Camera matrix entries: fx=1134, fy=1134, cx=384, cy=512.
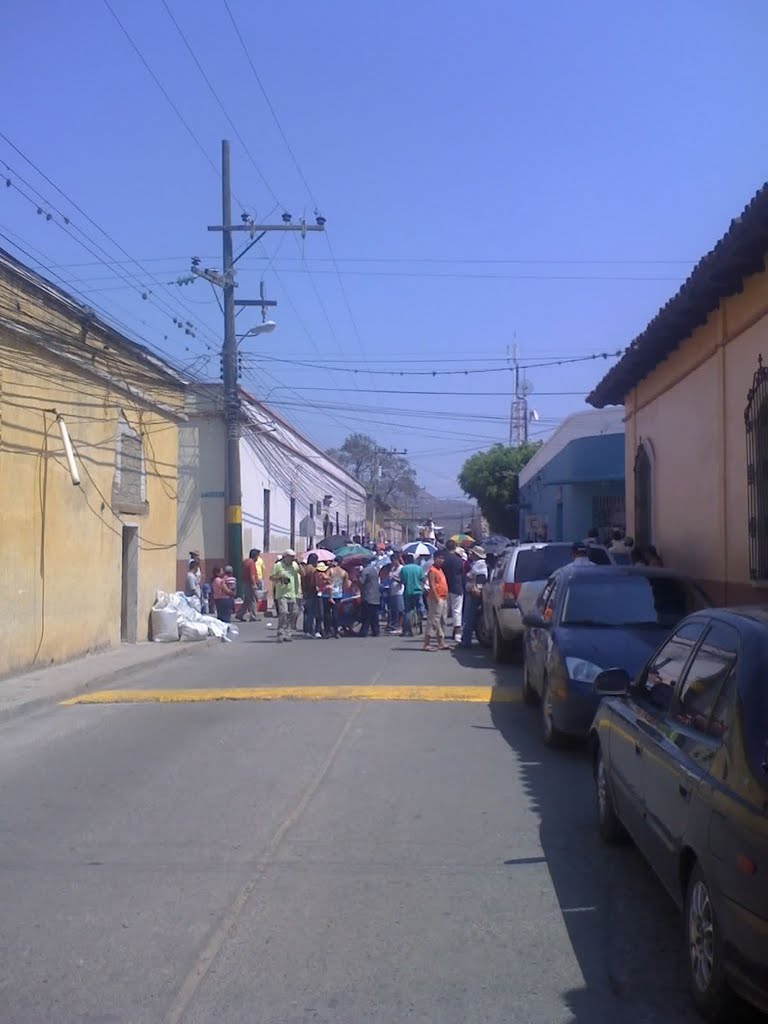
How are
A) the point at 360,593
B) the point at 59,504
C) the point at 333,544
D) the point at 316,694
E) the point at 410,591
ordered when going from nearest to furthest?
the point at 316,694, the point at 59,504, the point at 410,591, the point at 360,593, the point at 333,544

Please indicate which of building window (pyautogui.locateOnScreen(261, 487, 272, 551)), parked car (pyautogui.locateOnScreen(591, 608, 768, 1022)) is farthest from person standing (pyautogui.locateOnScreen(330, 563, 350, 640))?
parked car (pyautogui.locateOnScreen(591, 608, 768, 1022))

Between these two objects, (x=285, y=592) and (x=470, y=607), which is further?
(x=285, y=592)

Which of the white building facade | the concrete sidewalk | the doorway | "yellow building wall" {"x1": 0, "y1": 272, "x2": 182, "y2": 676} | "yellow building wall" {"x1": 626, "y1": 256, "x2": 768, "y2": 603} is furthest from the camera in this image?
the white building facade

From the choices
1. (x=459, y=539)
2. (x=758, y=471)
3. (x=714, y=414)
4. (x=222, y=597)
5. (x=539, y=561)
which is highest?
(x=714, y=414)

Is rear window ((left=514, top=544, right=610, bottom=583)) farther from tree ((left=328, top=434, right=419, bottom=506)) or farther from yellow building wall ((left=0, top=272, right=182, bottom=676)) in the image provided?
tree ((left=328, top=434, right=419, bottom=506))

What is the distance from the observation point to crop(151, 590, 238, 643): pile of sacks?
2120 centimetres

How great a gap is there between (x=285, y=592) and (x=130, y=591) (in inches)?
113

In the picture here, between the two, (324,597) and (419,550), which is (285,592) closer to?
(324,597)

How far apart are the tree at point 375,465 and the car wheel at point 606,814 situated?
245 feet

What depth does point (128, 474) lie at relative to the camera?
20047mm

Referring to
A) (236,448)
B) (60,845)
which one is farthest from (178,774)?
(236,448)

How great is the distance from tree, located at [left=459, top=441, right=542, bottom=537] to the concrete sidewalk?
4326 cm

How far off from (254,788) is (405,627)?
13714mm

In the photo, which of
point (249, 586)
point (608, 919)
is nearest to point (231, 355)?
point (249, 586)
